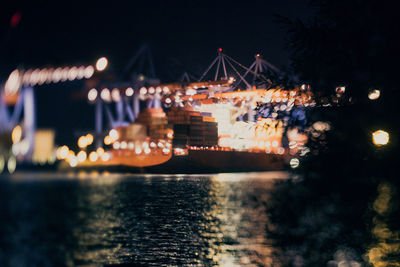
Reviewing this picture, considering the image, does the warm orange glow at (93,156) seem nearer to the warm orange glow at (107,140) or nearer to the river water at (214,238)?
the warm orange glow at (107,140)

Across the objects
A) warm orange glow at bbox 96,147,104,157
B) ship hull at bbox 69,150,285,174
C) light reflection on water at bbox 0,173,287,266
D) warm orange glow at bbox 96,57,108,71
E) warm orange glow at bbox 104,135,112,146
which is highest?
warm orange glow at bbox 96,57,108,71

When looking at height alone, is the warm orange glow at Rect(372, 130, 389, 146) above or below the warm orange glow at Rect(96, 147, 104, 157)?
below

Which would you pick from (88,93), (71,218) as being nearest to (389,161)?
(71,218)

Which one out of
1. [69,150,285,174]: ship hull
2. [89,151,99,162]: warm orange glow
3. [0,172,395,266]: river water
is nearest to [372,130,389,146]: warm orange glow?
[0,172,395,266]: river water

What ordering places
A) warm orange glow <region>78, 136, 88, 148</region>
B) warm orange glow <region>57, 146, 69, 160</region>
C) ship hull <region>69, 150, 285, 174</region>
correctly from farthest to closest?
warm orange glow <region>57, 146, 69, 160</region> < warm orange glow <region>78, 136, 88, 148</region> < ship hull <region>69, 150, 285, 174</region>

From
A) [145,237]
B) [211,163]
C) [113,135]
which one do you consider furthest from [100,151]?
[145,237]

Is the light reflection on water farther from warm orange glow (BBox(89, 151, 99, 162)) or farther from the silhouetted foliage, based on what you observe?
warm orange glow (BBox(89, 151, 99, 162))

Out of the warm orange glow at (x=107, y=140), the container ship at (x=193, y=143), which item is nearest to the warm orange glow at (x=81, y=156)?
the warm orange glow at (x=107, y=140)

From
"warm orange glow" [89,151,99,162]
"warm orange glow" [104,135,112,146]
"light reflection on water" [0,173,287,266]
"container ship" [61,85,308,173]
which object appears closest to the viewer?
"light reflection on water" [0,173,287,266]

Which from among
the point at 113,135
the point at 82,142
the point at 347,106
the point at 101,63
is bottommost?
the point at 347,106

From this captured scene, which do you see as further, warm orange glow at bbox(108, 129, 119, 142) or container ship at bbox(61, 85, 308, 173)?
warm orange glow at bbox(108, 129, 119, 142)

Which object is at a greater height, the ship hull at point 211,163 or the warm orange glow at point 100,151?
the warm orange glow at point 100,151

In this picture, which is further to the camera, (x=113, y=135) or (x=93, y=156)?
(x=93, y=156)

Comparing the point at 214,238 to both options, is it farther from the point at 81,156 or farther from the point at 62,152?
the point at 62,152
